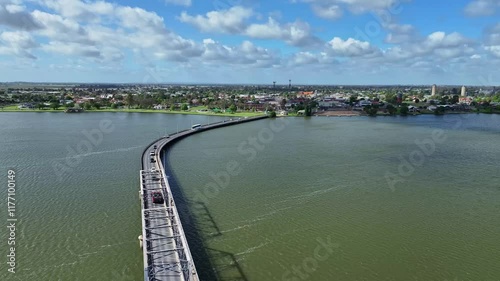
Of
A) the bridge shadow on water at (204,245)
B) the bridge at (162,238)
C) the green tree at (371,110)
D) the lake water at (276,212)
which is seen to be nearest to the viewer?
the bridge at (162,238)

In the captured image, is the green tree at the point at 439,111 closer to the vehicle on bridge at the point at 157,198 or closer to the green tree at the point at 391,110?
the green tree at the point at 391,110

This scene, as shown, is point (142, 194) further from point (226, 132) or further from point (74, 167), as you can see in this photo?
point (226, 132)

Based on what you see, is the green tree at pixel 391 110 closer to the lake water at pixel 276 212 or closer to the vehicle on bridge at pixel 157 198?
the lake water at pixel 276 212

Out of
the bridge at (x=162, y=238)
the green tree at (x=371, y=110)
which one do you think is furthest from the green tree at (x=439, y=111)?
the bridge at (x=162, y=238)

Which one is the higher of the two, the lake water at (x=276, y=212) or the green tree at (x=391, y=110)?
the green tree at (x=391, y=110)

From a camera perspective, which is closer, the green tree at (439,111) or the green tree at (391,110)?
the green tree at (391,110)

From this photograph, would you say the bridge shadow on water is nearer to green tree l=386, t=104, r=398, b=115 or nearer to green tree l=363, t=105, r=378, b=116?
green tree l=363, t=105, r=378, b=116

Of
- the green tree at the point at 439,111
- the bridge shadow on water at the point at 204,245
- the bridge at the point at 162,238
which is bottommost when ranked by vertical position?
the bridge shadow on water at the point at 204,245

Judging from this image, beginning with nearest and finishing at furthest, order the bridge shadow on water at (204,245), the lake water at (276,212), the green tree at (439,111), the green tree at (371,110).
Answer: the bridge shadow on water at (204,245), the lake water at (276,212), the green tree at (371,110), the green tree at (439,111)

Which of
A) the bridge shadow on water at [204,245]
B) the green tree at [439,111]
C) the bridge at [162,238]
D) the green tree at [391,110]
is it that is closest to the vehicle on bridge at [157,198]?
the bridge at [162,238]

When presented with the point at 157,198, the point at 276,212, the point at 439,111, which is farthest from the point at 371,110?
the point at 157,198
